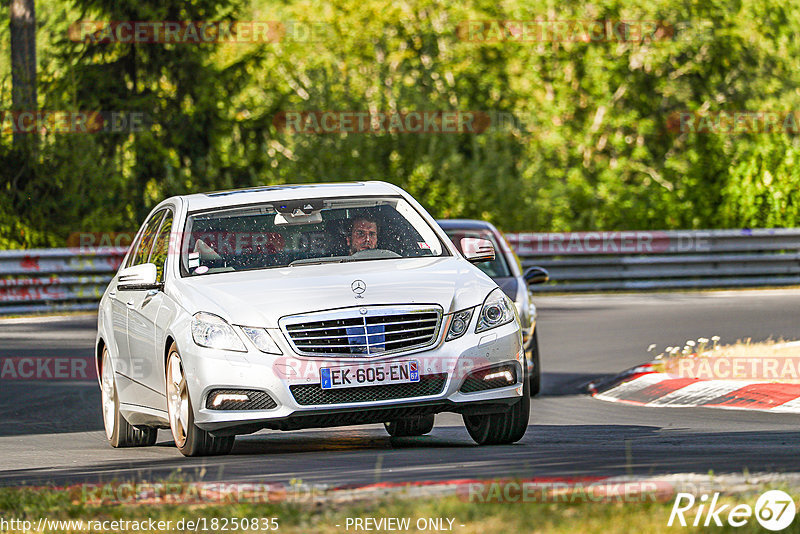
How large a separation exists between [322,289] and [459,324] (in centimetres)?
81

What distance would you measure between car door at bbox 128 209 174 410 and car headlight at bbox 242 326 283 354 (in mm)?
924

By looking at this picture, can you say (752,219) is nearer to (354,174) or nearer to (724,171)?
(724,171)

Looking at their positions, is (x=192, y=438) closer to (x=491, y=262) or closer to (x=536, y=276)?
(x=536, y=276)

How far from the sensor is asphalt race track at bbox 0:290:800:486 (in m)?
7.89

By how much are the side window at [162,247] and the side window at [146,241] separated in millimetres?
204

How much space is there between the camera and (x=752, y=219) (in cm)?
3128

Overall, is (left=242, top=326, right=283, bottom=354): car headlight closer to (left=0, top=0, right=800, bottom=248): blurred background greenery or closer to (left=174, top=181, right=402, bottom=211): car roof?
(left=174, top=181, right=402, bottom=211): car roof

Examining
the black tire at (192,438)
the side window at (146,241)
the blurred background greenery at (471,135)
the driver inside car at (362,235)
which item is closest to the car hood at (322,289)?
the driver inside car at (362,235)

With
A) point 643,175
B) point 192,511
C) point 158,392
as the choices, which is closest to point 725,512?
point 192,511

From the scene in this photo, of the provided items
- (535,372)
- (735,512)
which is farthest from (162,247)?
(735,512)

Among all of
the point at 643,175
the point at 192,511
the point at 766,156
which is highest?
the point at 192,511

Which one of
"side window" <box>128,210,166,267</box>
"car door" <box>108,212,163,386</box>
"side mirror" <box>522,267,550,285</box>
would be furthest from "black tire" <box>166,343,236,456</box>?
"side mirror" <box>522,267,550,285</box>

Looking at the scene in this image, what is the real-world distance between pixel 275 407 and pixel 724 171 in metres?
25.1

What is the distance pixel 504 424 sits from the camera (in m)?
9.71
